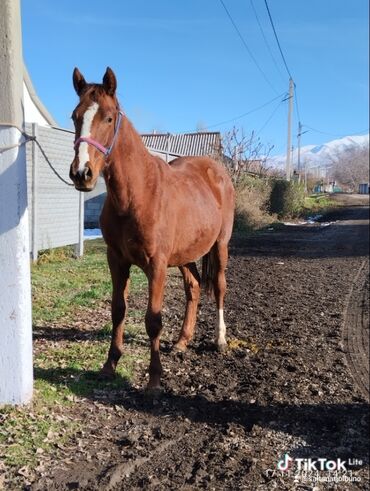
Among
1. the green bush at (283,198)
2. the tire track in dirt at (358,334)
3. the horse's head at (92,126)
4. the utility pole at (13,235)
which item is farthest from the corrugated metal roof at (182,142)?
the utility pole at (13,235)

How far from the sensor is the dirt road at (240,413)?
2.80m

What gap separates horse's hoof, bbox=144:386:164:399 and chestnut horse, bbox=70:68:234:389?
0.10 ft

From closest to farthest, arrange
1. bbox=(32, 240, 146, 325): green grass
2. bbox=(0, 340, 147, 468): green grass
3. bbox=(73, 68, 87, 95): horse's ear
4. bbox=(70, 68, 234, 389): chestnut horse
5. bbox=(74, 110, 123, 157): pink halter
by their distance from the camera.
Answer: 1. bbox=(0, 340, 147, 468): green grass
2. bbox=(74, 110, 123, 157): pink halter
3. bbox=(70, 68, 234, 389): chestnut horse
4. bbox=(73, 68, 87, 95): horse's ear
5. bbox=(32, 240, 146, 325): green grass

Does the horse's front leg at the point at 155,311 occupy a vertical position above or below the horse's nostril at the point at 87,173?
below

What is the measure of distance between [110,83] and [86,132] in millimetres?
444

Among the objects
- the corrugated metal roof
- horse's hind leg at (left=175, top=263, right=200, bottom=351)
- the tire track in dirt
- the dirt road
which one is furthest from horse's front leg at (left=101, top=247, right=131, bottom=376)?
the corrugated metal roof

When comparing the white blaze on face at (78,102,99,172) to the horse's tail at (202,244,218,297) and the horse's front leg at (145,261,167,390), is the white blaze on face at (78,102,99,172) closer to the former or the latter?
the horse's front leg at (145,261,167,390)

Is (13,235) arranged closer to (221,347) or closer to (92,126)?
(92,126)

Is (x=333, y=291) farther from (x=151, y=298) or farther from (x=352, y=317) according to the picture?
(x=151, y=298)

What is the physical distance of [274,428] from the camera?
336 cm

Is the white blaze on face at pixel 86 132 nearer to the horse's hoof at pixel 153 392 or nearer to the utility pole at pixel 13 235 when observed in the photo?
the utility pole at pixel 13 235

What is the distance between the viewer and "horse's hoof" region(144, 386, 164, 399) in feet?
12.6

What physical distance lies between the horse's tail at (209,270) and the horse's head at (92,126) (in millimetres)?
2425

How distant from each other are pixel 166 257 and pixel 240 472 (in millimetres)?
1720
